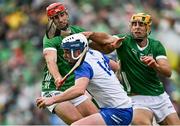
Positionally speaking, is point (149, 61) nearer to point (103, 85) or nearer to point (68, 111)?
point (103, 85)

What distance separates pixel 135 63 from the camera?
11570 mm

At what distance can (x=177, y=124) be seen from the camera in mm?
11711

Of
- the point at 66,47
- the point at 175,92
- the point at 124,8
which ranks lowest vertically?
the point at 175,92

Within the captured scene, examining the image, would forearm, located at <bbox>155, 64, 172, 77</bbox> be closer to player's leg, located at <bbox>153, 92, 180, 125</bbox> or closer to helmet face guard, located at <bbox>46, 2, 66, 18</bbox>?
player's leg, located at <bbox>153, 92, 180, 125</bbox>

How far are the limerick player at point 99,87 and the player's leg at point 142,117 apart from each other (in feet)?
3.62

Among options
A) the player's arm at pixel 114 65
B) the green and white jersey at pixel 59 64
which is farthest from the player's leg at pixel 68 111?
the player's arm at pixel 114 65

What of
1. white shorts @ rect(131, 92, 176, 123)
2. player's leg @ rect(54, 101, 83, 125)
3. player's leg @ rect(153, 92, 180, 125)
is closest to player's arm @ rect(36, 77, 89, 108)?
player's leg @ rect(54, 101, 83, 125)

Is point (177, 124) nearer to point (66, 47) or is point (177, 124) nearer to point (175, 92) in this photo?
point (66, 47)

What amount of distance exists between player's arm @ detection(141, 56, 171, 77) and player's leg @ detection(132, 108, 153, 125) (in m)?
0.68

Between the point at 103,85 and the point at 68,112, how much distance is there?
1.08 metres

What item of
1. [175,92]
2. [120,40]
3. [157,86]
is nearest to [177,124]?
[157,86]

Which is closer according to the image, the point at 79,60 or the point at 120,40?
the point at 79,60

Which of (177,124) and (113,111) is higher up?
(113,111)

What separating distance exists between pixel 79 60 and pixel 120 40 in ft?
5.10
